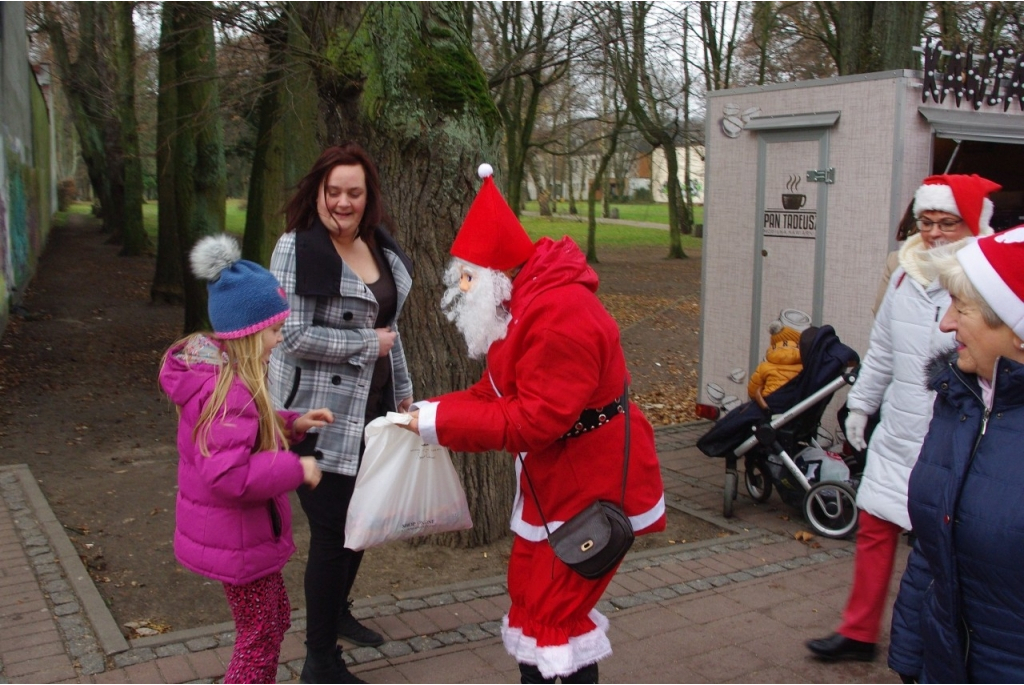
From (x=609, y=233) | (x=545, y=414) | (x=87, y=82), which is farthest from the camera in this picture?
(x=609, y=233)

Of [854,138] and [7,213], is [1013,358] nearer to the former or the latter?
[854,138]

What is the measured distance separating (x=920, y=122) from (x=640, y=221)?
50.4 m

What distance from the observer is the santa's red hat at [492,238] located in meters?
2.88

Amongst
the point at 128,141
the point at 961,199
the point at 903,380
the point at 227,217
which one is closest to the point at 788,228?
the point at 961,199

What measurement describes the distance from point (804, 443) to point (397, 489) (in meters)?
3.59

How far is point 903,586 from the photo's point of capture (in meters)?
2.66

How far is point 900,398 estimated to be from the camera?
3.95 metres

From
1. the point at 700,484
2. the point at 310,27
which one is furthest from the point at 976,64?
the point at 310,27

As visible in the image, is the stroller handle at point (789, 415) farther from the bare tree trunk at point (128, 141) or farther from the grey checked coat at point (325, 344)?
the bare tree trunk at point (128, 141)

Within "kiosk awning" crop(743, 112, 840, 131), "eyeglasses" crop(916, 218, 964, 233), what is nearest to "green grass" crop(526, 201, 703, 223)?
"kiosk awning" crop(743, 112, 840, 131)

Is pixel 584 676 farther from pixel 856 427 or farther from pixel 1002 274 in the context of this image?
pixel 856 427

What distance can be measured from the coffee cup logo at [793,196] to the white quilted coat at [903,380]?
3.32 meters

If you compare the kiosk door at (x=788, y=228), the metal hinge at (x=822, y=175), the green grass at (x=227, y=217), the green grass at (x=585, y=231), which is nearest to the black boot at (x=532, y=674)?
the kiosk door at (x=788, y=228)

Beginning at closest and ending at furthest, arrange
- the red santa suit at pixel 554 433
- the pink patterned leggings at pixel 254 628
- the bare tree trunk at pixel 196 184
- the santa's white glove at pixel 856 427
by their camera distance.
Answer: the red santa suit at pixel 554 433
the pink patterned leggings at pixel 254 628
the santa's white glove at pixel 856 427
the bare tree trunk at pixel 196 184
